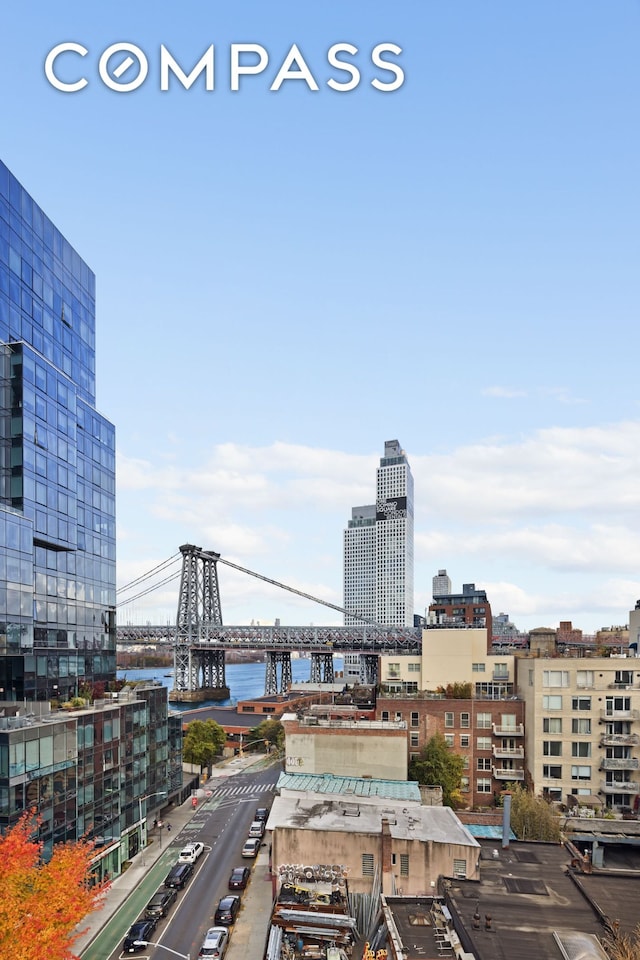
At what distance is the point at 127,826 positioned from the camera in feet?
204

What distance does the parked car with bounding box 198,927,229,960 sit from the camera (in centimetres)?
4300

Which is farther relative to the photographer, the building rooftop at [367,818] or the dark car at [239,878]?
the dark car at [239,878]

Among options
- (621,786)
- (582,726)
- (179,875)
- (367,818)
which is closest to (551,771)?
(582,726)

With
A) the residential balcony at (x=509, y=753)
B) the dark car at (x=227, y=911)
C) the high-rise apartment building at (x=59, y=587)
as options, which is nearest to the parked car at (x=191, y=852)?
the high-rise apartment building at (x=59, y=587)

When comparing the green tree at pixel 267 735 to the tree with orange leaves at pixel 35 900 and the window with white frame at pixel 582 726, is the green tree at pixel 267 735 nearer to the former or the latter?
the window with white frame at pixel 582 726

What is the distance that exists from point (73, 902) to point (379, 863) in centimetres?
1905

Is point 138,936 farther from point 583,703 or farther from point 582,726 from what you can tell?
point 583,703

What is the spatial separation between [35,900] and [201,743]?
6612cm

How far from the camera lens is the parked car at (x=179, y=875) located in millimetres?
55344

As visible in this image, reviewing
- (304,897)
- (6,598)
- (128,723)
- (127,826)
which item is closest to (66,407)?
(6,598)

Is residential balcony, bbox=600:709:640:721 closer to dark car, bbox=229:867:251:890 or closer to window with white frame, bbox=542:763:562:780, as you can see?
window with white frame, bbox=542:763:562:780

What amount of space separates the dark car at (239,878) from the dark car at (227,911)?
140 inches

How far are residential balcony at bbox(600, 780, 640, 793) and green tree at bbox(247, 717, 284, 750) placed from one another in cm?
6283

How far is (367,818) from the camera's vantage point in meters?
49.4
